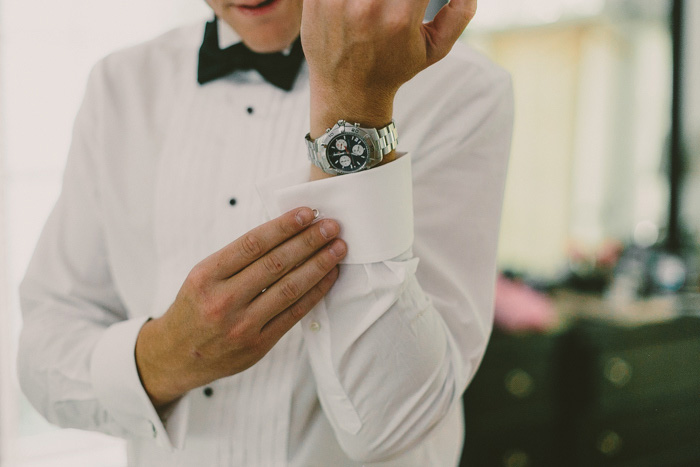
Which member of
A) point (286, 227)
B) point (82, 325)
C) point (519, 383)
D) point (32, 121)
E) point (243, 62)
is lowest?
point (519, 383)

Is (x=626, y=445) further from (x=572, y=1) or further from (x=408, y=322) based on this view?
(x=408, y=322)

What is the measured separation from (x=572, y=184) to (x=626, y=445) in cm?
123

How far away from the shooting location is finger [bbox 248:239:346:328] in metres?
0.68

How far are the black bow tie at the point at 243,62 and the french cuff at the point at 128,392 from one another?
40 centimetres

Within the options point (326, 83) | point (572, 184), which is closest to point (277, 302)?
point (326, 83)

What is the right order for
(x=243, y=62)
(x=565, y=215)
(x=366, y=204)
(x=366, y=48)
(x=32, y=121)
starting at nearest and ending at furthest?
(x=366, y=48), (x=366, y=204), (x=243, y=62), (x=32, y=121), (x=565, y=215)

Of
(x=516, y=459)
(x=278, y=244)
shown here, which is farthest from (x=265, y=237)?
(x=516, y=459)

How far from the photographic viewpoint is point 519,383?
2627mm

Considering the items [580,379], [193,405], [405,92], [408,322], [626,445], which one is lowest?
[626,445]

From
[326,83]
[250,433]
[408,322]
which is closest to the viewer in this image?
[326,83]

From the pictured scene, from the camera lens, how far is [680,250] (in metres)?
3.13

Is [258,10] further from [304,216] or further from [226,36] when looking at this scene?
[304,216]

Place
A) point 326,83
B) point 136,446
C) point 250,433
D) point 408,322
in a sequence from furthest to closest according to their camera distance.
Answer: point 136,446 < point 250,433 < point 408,322 < point 326,83

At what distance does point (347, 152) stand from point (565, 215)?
268 centimetres
